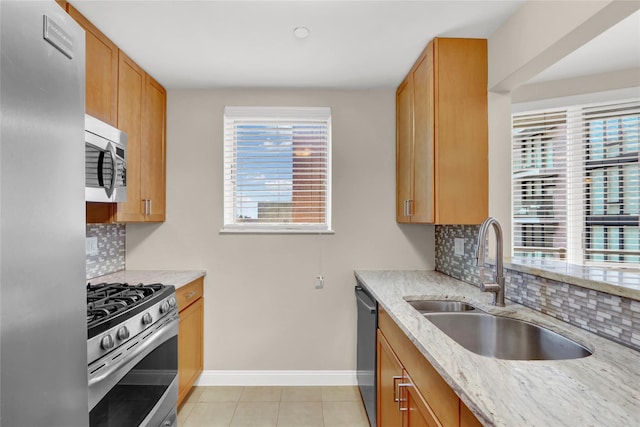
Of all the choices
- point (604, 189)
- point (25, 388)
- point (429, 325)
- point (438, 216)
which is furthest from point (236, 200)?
point (604, 189)

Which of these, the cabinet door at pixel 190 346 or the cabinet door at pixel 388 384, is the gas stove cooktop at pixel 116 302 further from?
the cabinet door at pixel 388 384

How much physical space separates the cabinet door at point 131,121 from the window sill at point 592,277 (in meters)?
2.32

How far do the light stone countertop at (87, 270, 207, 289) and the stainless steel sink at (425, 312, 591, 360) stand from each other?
1.67 metres

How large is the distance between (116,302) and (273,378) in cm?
160

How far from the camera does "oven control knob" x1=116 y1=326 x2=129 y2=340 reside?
1.47 m

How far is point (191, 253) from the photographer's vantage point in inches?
113

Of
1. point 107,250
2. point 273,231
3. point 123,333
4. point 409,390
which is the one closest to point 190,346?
point 107,250

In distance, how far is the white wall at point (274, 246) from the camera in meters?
2.86

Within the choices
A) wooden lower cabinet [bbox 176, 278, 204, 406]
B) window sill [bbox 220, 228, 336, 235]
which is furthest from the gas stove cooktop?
window sill [bbox 220, 228, 336, 235]

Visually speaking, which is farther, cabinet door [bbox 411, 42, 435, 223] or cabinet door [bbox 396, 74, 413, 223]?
cabinet door [bbox 396, 74, 413, 223]

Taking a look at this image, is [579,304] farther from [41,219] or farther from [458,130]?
[41,219]

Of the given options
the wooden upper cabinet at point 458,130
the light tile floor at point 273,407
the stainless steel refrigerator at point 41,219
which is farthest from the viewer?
the light tile floor at point 273,407

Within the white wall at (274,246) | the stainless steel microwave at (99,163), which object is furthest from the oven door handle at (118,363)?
the white wall at (274,246)

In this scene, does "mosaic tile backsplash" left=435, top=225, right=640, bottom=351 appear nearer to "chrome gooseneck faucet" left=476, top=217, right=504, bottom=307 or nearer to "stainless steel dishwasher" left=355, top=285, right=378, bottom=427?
"chrome gooseneck faucet" left=476, top=217, right=504, bottom=307
